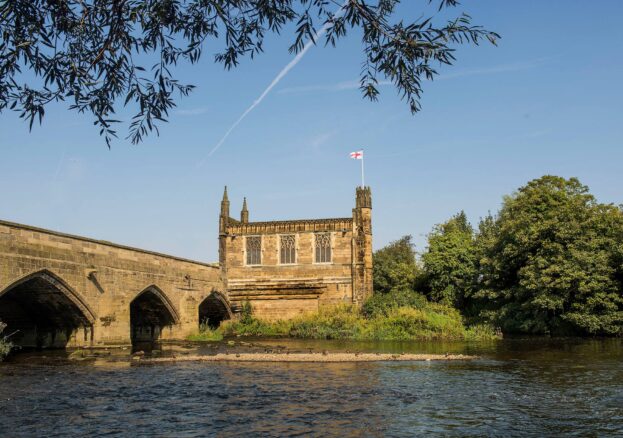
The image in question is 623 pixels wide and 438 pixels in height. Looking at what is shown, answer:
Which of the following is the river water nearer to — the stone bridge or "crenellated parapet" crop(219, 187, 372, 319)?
the stone bridge

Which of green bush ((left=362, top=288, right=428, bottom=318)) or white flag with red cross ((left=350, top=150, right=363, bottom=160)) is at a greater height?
white flag with red cross ((left=350, top=150, right=363, bottom=160))

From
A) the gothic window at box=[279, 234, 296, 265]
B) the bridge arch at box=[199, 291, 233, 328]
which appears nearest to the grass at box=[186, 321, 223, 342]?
the bridge arch at box=[199, 291, 233, 328]

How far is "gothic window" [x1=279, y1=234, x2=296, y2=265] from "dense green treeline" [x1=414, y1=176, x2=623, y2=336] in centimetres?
1491

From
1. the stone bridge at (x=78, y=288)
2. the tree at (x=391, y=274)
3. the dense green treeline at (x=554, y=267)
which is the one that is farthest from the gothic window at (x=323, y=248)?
the stone bridge at (x=78, y=288)

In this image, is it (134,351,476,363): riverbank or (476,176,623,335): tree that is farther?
(476,176,623,335): tree

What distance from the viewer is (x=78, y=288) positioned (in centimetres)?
2619

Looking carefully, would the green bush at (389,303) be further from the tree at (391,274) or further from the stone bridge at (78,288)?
the stone bridge at (78,288)

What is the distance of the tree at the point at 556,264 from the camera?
3534 centimetres

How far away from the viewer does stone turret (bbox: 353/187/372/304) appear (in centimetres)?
4603

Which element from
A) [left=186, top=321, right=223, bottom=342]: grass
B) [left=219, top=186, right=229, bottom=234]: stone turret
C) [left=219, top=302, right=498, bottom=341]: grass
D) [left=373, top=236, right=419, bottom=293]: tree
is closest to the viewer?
[left=186, top=321, right=223, bottom=342]: grass

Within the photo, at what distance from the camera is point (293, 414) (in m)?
12.3

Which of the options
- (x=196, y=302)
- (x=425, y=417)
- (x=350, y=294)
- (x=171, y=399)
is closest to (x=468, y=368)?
(x=425, y=417)

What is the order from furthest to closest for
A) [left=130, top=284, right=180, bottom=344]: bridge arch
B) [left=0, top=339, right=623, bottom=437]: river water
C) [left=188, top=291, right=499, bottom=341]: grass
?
[left=188, top=291, right=499, bottom=341]: grass → [left=130, top=284, right=180, bottom=344]: bridge arch → [left=0, top=339, right=623, bottom=437]: river water

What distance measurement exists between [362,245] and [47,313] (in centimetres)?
2594
